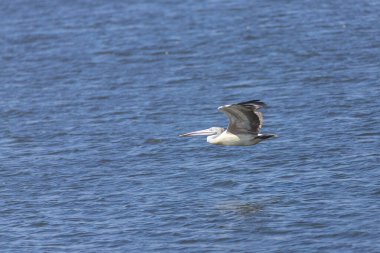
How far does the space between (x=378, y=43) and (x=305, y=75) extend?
129 inches

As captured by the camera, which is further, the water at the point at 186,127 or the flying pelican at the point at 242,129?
the flying pelican at the point at 242,129

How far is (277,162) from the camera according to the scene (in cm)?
1989

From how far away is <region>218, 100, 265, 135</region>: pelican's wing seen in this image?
17.2m

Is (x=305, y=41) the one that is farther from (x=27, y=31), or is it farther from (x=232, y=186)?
(x=232, y=186)

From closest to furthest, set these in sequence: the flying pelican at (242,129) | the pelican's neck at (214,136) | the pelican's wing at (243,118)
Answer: the pelican's wing at (243,118) → the flying pelican at (242,129) → the pelican's neck at (214,136)

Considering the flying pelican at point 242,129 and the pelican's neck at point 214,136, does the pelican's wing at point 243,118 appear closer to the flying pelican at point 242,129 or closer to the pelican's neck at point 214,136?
the flying pelican at point 242,129

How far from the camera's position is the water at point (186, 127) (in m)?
16.8

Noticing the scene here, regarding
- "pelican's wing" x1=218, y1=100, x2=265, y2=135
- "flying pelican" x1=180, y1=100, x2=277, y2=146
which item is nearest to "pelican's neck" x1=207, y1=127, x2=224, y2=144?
"flying pelican" x1=180, y1=100, x2=277, y2=146

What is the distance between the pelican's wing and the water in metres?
1.08

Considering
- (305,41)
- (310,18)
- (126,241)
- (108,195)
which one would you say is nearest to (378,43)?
(305,41)

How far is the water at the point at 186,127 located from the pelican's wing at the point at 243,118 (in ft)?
3.54

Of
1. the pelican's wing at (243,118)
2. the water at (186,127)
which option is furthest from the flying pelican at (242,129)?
the water at (186,127)

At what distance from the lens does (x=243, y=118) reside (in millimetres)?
17812

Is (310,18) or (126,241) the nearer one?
(126,241)
